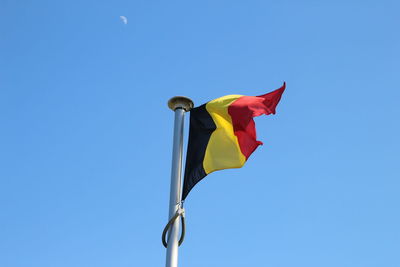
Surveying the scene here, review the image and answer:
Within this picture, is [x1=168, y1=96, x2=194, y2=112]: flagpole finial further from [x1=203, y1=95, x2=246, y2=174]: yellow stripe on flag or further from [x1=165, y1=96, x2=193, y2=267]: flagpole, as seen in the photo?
[x1=203, y1=95, x2=246, y2=174]: yellow stripe on flag

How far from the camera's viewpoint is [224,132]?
12.3 m

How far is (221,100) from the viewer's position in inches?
502

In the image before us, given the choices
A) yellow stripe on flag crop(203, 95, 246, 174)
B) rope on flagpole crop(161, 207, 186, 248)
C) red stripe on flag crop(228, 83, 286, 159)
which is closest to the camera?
rope on flagpole crop(161, 207, 186, 248)

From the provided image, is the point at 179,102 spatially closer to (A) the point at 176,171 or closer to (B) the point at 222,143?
(B) the point at 222,143

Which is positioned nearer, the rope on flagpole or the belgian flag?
the rope on flagpole

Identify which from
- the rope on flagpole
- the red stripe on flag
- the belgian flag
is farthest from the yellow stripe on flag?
the rope on flagpole

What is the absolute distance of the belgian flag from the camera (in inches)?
466

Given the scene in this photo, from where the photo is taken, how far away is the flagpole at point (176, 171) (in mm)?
10305

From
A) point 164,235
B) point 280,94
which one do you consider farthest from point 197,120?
point 164,235

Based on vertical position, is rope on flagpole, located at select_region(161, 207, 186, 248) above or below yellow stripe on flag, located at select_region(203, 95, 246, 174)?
below

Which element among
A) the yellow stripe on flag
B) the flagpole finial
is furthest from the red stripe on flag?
the flagpole finial

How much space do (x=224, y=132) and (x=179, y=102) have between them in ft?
4.39

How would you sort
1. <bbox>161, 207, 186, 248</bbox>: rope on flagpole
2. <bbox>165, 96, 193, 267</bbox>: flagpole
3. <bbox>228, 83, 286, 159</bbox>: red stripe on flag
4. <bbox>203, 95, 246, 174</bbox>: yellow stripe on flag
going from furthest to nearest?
1. <bbox>228, 83, 286, 159</bbox>: red stripe on flag
2. <bbox>203, 95, 246, 174</bbox>: yellow stripe on flag
3. <bbox>161, 207, 186, 248</bbox>: rope on flagpole
4. <bbox>165, 96, 193, 267</bbox>: flagpole

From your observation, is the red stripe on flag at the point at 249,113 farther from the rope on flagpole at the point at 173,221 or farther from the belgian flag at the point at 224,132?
the rope on flagpole at the point at 173,221
